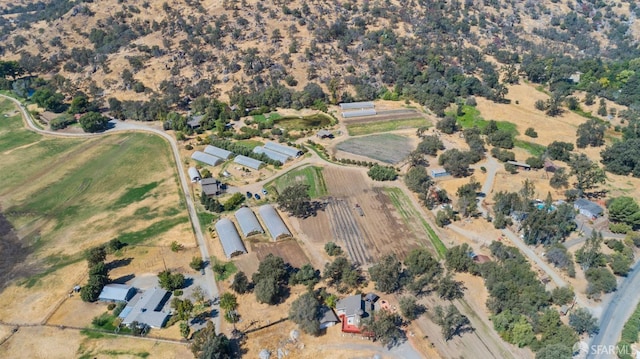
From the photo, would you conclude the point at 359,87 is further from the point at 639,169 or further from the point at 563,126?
the point at 639,169

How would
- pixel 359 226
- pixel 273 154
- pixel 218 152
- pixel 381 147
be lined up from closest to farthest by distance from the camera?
pixel 359 226 < pixel 273 154 < pixel 218 152 < pixel 381 147

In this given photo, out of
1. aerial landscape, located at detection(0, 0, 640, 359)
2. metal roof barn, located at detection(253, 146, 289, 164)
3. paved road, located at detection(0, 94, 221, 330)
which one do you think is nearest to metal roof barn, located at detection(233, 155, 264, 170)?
aerial landscape, located at detection(0, 0, 640, 359)

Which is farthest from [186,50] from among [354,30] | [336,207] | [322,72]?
[336,207]

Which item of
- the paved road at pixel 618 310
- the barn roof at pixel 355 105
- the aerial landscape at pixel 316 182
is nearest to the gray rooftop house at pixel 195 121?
the aerial landscape at pixel 316 182

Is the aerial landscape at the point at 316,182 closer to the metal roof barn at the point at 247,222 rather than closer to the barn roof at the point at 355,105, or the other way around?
the metal roof barn at the point at 247,222

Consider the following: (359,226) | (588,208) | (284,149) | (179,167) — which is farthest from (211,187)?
(588,208)

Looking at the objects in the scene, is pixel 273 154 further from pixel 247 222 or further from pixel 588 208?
pixel 588 208

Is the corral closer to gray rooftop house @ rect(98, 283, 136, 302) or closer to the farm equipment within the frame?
the farm equipment
